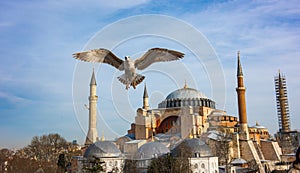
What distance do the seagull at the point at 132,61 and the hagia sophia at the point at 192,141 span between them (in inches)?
643

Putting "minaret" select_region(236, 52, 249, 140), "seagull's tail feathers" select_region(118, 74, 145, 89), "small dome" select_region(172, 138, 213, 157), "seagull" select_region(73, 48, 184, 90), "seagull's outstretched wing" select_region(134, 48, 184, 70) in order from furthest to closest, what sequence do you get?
"minaret" select_region(236, 52, 249, 140) < "small dome" select_region(172, 138, 213, 157) < "seagull's tail feathers" select_region(118, 74, 145, 89) < "seagull's outstretched wing" select_region(134, 48, 184, 70) < "seagull" select_region(73, 48, 184, 90)

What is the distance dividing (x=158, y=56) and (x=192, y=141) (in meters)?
19.3

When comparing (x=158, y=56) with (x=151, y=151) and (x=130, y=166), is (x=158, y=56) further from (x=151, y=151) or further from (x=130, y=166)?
(x=151, y=151)

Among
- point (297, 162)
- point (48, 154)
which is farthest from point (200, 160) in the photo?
point (297, 162)

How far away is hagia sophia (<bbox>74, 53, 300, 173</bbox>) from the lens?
2566 cm

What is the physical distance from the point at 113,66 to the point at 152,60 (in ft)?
2.90

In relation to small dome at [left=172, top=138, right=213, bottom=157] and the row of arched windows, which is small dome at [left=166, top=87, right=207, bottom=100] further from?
small dome at [left=172, top=138, right=213, bottom=157]

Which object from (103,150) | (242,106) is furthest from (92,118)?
(242,106)

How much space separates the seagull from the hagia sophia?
1634 cm

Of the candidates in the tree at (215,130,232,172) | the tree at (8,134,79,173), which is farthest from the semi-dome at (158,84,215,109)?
the tree at (8,134,79,173)

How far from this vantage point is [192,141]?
85.6ft

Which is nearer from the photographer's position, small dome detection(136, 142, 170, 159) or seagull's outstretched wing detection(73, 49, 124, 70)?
seagull's outstretched wing detection(73, 49, 124, 70)

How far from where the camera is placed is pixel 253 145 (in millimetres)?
31094

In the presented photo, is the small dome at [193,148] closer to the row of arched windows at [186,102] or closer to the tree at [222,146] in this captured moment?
the tree at [222,146]
